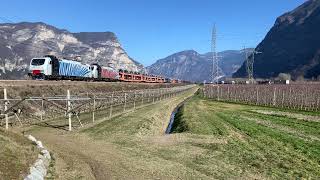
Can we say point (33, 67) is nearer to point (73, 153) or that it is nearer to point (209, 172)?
point (73, 153)

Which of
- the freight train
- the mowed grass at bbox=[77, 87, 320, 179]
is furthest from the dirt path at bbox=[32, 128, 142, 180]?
the freight train

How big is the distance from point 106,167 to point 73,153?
3.33 m

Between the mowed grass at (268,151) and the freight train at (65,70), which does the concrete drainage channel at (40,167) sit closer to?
the mowed grass at (268,151)

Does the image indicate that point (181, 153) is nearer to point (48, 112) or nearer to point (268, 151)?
point (268, 151)

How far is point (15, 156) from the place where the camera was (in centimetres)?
1730

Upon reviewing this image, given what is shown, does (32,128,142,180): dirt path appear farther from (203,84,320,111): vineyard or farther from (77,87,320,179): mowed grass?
(203,84,320,111): vineyard

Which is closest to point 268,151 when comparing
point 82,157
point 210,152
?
point 210,152

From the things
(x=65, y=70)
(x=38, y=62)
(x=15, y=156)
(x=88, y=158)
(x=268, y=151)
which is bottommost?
(x=268, y=151)

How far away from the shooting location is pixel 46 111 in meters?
44.9

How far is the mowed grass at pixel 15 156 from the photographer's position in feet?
48.7

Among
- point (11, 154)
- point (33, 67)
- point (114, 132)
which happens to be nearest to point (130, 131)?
point (114, 132)

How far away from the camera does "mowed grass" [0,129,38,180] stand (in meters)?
14.9

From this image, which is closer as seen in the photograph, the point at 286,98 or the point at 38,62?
the point at 38,62

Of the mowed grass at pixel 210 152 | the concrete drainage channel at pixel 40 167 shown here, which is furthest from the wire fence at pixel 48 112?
the concrete drainage channel at pixel 40 167
